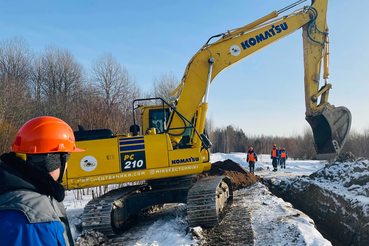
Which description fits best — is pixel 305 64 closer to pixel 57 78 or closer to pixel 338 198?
pixel 338 198

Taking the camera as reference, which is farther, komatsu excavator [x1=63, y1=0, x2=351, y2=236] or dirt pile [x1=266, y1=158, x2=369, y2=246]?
dirt pile [x1=266, y1=158, x2=369, y2=246]

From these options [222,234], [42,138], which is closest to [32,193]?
[42,138]

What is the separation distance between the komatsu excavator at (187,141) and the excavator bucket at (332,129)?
3 centimetres

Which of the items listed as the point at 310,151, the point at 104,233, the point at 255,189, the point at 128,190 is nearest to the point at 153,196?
the point at 128,190

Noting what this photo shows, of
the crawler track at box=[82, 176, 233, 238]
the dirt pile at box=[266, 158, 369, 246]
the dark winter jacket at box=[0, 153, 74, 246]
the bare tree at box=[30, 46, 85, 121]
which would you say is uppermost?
the bare tree at box=[30, 46, 85, 121]

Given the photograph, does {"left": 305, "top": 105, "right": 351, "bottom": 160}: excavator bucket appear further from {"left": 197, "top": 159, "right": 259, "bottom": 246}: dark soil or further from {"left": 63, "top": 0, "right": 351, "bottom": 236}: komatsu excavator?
{"left": 197, "top": 159, "right": 259, "bottom": 246}: dark soil

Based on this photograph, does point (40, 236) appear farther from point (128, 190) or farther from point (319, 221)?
point (319, 221)

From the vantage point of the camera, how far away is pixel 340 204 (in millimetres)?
7988

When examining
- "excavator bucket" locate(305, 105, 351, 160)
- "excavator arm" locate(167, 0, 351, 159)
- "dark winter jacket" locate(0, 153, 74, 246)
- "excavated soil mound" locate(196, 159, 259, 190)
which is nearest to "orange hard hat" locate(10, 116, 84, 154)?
"dark winter jacket" locate(0, 153, 74, 246)

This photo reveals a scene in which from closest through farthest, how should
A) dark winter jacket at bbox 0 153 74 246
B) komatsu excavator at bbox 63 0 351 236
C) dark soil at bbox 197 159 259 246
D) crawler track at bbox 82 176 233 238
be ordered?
dark winter jacket at bbox 0 153 74 246 < dark soil at bbox 197 159 259 246 < crawler track at bbox 82 176 233 238 < komatsu excavator at bbox 63 0 351 236

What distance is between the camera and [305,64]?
860 centimetres

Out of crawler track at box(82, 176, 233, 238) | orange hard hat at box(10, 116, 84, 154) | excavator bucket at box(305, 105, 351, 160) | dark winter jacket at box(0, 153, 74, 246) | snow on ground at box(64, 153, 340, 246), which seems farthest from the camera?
excavator bucket at box(305, 105, 351, 160)

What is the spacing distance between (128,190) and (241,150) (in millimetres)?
63491

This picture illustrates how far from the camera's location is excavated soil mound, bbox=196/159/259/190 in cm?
1170
